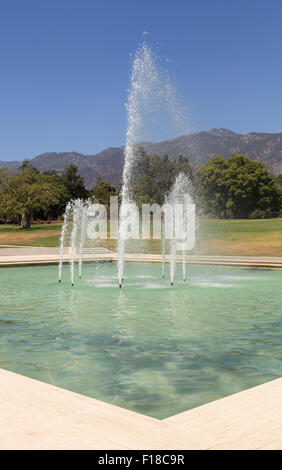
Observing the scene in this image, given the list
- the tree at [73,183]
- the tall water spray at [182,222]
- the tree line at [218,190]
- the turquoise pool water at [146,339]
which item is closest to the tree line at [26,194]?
the tree line at [218,190]

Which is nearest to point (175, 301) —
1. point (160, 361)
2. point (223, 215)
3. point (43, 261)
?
point (160, 361)

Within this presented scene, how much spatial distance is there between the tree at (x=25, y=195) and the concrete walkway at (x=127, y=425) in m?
47.2

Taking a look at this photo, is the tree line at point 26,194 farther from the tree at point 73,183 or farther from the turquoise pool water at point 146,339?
the turquoise pool water at point 146,339

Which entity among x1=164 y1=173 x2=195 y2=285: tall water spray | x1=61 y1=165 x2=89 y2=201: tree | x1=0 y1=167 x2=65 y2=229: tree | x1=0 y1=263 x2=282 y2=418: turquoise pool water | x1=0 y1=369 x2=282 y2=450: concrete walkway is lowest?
x1=0 y1=263 x2=282 y2=418: turquoise pool water

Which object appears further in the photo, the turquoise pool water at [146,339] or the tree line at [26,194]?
the tree line at [26,194]

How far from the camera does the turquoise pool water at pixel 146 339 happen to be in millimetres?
5445

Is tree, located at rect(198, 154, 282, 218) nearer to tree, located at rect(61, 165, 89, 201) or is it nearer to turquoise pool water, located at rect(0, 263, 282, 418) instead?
tree, located at rect(61, 165, 89, 201)

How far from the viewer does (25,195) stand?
171ft

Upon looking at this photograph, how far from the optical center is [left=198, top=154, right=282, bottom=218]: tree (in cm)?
7175


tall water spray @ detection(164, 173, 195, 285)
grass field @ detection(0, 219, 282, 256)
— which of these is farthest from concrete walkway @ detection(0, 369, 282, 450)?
grass field @ detection(0, 219, 282, 256)

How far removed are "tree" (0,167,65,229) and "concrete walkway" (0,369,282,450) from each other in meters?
47.2

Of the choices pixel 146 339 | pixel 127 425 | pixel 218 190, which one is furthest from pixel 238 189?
pixel 127 425

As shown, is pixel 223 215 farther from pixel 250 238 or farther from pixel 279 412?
pixel 279 412

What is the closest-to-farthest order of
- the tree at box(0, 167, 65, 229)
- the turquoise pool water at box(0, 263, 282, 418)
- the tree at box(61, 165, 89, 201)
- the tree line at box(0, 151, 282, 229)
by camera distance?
the turquoise pool water at box(0, 263, 282, 418) < the tree at box(0, 167, 65, 229) < the tree line at box(0, 151, 282, 229) < the tree at box(61, 165, 89, 201)
